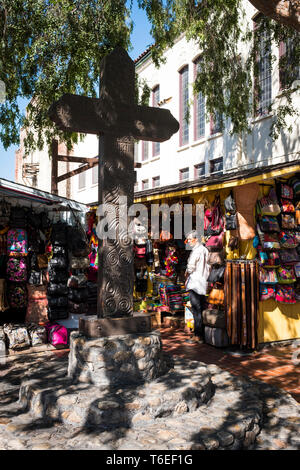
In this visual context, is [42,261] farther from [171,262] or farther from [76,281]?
[171,262]

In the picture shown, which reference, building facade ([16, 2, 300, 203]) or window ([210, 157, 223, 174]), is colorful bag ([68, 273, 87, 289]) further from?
window ([210, 157, 223, 174])

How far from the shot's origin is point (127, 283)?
5.05 metres

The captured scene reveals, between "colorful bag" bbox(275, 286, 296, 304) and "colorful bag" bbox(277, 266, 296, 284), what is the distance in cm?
16

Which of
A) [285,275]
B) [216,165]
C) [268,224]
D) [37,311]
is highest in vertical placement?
[216,165]

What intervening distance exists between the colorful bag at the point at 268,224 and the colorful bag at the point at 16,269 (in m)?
4.88

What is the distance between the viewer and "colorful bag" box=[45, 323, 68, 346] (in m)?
7.95

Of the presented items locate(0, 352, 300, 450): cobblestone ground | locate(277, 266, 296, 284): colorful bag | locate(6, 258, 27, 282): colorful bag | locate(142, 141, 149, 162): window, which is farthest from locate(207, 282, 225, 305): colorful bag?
locate(142, 141, 149, 162): window

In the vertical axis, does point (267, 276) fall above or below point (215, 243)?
below

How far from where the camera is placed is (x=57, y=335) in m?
8.00

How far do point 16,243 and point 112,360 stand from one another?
4311 mm

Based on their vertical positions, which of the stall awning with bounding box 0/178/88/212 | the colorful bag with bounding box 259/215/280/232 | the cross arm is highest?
the cross arm

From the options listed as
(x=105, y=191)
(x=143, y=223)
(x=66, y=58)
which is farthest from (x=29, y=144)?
(x=105, y=191)

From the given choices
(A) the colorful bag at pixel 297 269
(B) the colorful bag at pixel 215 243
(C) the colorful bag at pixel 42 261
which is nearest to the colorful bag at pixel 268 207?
(B) the colorful bag at pixel 215 243

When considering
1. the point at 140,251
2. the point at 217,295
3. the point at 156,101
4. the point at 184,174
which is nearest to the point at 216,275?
the point at 217,295
